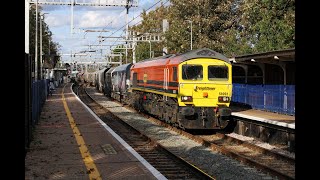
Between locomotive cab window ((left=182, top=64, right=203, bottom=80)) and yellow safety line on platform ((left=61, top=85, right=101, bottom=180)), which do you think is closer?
yellow safety line on platform ((left=61, top=85, right=101, bottom=180))

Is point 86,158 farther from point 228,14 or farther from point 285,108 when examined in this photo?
point 228,14

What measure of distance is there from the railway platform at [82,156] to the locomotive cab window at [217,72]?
Answer: 182 inches

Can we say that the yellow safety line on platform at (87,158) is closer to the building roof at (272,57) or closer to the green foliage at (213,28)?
the building roof at (272,57)

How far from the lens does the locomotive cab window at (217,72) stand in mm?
16844

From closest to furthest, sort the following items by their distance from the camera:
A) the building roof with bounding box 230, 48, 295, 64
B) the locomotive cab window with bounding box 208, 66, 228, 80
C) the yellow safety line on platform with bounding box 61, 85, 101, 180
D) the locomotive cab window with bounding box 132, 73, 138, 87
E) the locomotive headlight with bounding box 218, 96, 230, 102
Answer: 1. the yellow safety line on platform with bounding box 61, 85, 101, 180
2. the building roof with bounding box 230, 48, 295, 64
3. the locomotive headlight with bounding box 218, 96, 230, 102
4. the locomotive cab window with bounding box 208, 66, 228, 80
5. the locomotive cab window with bounding box 132, 73, 138, 87

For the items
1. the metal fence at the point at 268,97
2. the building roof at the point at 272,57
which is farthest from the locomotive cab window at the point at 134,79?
the building roof at the point at 272,57

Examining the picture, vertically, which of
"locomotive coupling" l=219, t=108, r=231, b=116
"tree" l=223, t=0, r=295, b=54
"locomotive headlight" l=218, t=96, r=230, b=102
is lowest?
"locomotive coupling" l=219, t=108, r=231, b=116

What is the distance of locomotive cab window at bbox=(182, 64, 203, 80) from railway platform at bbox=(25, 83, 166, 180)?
12.2 feet

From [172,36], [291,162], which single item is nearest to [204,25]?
[172,36]

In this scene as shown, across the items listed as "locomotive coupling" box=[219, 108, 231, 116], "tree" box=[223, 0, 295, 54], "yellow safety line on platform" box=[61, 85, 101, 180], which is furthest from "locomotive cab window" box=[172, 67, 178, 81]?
"tree" box=[223, 0, 295, 54]

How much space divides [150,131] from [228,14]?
3138 centimetres

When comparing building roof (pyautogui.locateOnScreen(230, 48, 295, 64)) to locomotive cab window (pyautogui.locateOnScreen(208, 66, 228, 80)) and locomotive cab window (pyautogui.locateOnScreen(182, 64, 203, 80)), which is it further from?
locomotive cab window (pyautogui.locateOnScreen(182, 64, 203, 80))

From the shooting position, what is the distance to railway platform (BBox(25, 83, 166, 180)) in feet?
28.3

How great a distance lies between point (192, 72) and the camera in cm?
1672
